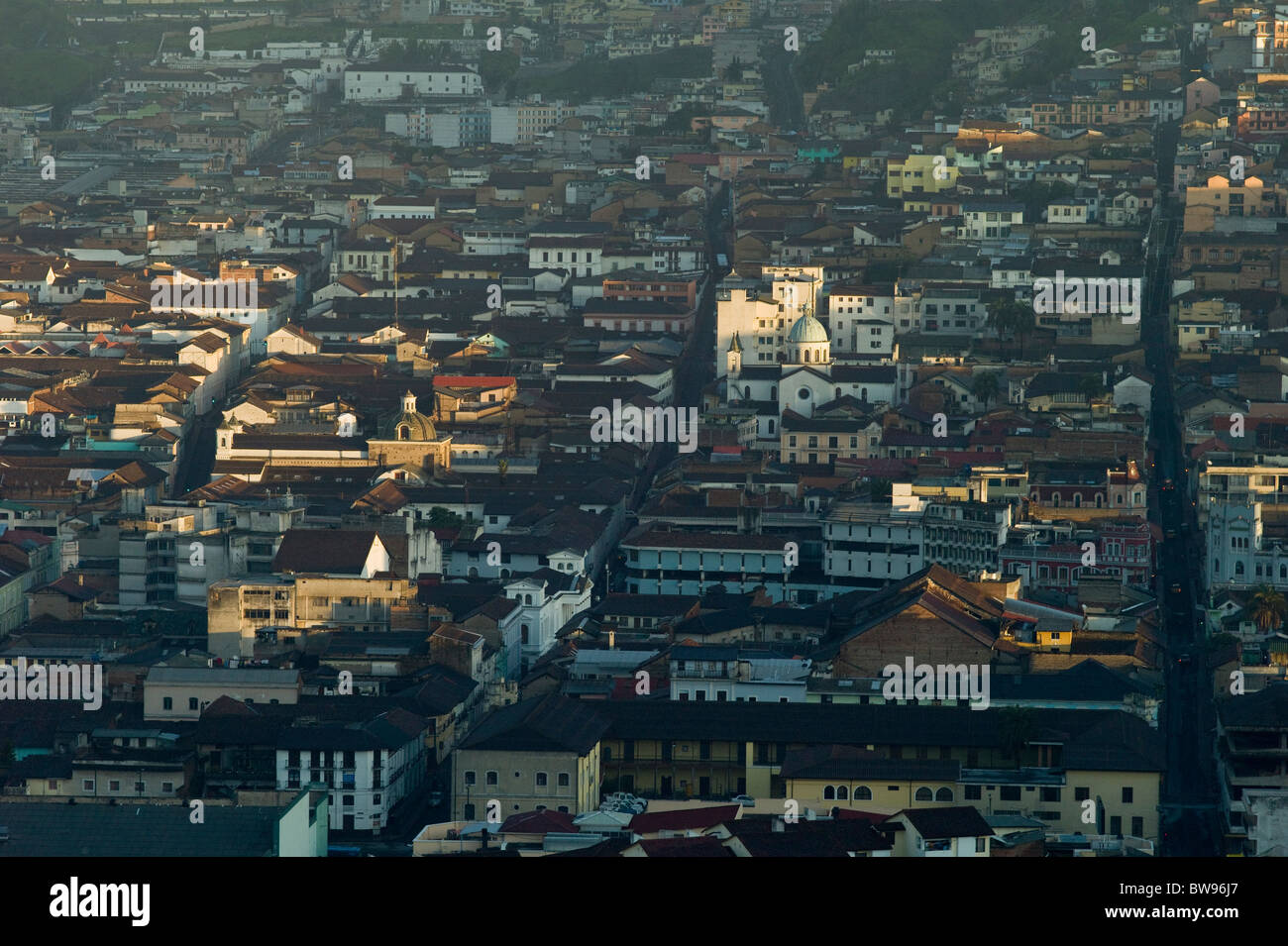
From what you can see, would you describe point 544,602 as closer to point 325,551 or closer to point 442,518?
point 325,551

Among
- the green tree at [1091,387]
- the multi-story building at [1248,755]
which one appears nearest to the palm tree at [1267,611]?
the multi-story building at [1248,755]

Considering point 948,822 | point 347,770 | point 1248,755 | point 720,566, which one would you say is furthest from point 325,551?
point 948,822

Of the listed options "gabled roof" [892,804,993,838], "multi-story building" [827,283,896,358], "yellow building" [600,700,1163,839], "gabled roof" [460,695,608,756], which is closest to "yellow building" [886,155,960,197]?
"multi-story building" [827,283,896,358]

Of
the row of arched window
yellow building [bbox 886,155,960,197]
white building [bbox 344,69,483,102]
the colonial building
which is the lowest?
the row of arched window

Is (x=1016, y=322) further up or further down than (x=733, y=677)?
further up

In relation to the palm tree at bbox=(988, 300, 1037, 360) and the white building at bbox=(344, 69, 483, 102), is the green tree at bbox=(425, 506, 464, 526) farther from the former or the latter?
the white building at bbox=(344, 69, 483, 102)

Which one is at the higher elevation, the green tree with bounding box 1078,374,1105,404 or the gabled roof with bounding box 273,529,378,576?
the green tree with bounding box 1078,374,1105,404
